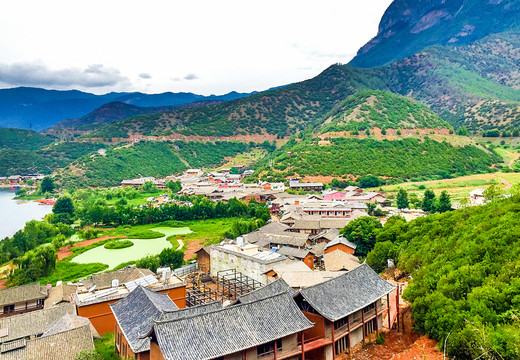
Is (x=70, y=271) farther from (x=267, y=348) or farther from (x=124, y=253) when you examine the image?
(x=267, y=348)

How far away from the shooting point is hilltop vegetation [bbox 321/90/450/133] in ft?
293

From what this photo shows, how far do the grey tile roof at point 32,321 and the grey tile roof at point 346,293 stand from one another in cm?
1313

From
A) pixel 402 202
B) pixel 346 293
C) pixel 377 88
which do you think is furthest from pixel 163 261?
pixel 377 88

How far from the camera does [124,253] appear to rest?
40.0 meters

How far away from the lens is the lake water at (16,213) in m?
55.9

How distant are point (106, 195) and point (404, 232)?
59509 millimetres

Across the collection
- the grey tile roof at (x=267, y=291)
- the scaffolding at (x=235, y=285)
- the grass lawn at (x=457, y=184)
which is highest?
the grey tile roof at (x=267, y=291)

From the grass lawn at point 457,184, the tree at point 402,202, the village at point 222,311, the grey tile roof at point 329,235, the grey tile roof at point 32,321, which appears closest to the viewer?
the village at point 222,311

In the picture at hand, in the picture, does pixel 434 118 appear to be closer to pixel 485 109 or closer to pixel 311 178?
pixel 485 109

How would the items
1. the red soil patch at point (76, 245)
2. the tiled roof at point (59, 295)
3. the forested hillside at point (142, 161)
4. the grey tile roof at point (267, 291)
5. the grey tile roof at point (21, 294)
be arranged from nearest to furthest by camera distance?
1. the grey tile roof at point (267, 291)
2. the grey tile roof at point (21, 294)
3. the tiled roof at point (59, 295)
4. the red soil patch at point (76, 245)
5. the forested hillside at point (142, 161)

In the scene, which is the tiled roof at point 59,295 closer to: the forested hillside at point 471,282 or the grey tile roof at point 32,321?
the grey tile roof at point 32,321

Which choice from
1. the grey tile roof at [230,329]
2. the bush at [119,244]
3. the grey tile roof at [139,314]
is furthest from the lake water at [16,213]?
the grey tile roof at [230,329]

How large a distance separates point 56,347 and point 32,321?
5679 mm

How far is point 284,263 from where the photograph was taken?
2700cm
